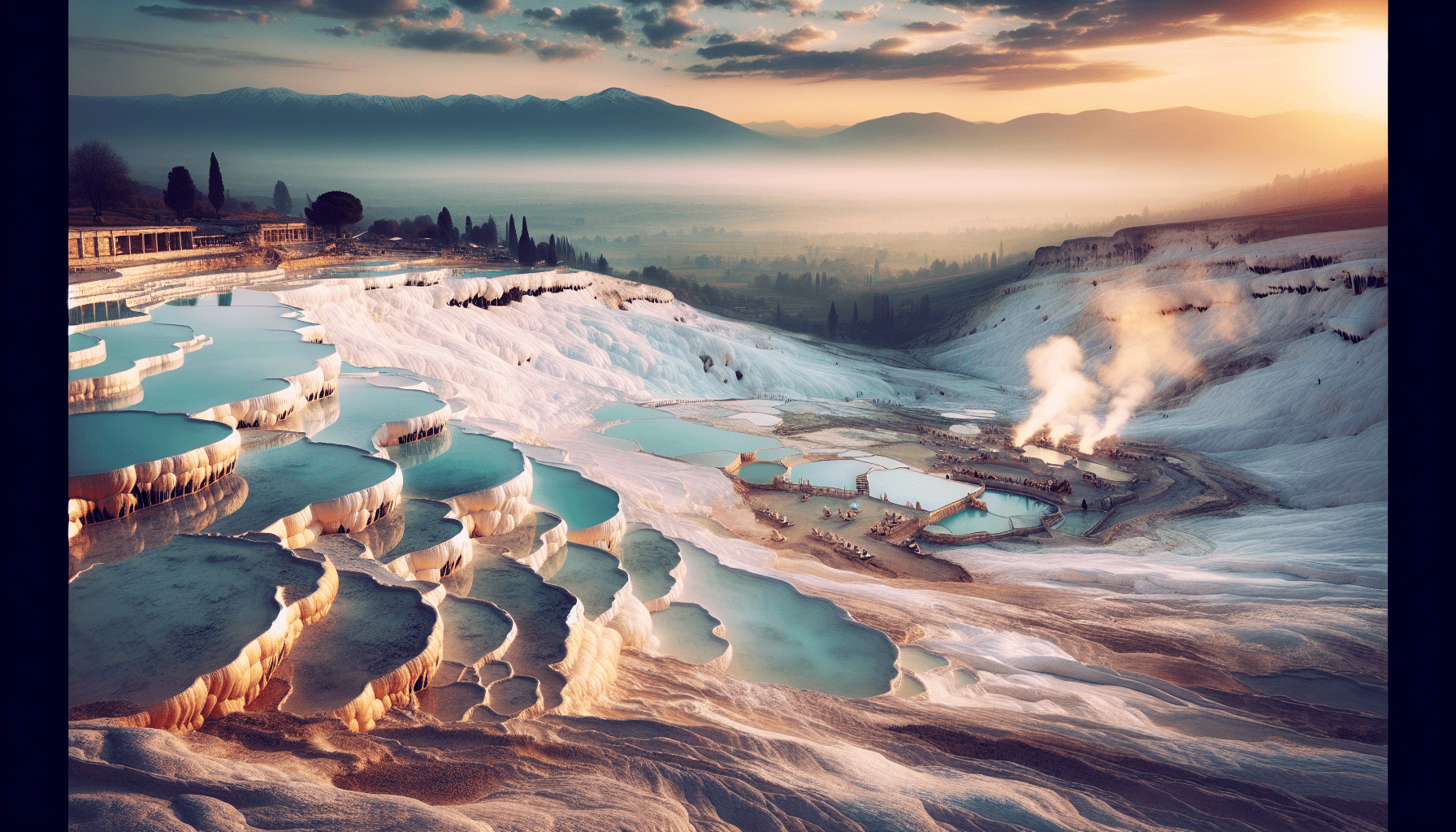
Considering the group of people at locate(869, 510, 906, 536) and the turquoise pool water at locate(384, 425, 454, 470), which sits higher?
the turquoise pool water at locate(384, 425, 454, 470)

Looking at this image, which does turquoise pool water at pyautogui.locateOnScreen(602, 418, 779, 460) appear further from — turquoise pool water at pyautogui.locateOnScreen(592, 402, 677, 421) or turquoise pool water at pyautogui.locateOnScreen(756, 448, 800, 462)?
turquoise pool water at pyautogui.locateOnScreen(592, 402, 677, 421)

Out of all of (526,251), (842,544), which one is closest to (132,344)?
(842,544)

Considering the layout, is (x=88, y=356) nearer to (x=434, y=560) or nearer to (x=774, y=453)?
(x=434, y=560)

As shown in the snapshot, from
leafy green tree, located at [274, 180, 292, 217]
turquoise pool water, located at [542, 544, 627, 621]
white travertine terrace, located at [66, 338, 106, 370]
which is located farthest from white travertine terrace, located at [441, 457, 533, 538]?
leafy green tree, located at [274, 180, 292, 217]

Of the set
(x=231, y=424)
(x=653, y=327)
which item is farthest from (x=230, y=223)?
(x=231, y=424)
